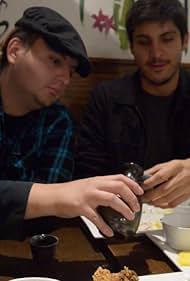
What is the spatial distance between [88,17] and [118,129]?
0.59 metres

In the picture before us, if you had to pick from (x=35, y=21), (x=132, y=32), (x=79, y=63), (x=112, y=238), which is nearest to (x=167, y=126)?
(x=132, y=32)

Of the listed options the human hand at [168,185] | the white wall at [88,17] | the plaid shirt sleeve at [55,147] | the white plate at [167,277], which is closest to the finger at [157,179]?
the human hand at [168,185]

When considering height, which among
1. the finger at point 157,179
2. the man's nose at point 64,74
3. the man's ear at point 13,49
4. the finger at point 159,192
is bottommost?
the finger at point 159,192

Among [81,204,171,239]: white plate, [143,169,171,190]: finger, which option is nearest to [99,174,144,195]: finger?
[143,169,171,190]: finger

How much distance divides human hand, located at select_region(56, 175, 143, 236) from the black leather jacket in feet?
3.58

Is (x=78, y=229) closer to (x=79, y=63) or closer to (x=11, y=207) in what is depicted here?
(x=11, y=207)

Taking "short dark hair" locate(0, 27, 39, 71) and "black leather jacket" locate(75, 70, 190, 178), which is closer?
"short dark hair" locate(0, 27, 39, 71)

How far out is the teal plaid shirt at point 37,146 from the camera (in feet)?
5.71

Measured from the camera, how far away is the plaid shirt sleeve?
1762 millimetres

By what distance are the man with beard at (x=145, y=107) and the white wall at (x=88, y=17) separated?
0.15 metres

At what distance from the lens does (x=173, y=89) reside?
236 cm

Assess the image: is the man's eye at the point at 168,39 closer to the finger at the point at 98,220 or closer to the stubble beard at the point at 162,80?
the stubble beard at the point at 162,80

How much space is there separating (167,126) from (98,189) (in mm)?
1285

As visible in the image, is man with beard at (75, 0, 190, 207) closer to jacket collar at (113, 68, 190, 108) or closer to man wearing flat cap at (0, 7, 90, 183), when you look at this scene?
jacket collar at (113, 68, 190, 108)
